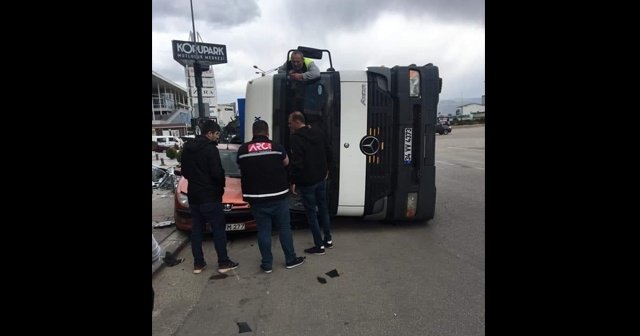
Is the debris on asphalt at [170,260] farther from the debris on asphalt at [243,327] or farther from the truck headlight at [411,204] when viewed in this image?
the truck headlight at [411,204]

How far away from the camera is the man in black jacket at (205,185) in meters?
3.72

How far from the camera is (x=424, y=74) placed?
4730mm

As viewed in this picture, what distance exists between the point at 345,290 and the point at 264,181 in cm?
Answer: 149

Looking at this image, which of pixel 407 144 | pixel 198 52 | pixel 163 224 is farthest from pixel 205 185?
pixel 198 52

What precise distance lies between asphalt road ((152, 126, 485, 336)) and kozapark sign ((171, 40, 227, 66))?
6.48 metres

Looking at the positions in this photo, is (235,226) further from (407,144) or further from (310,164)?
(407,144)

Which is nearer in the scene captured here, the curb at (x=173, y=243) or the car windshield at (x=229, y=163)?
the curb at (x=173, y=243)

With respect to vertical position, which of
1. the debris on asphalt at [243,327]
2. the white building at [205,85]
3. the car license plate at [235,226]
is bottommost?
the debris on asphalt at [243,327]

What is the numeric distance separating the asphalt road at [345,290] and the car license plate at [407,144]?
119cm

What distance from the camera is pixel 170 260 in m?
4.27

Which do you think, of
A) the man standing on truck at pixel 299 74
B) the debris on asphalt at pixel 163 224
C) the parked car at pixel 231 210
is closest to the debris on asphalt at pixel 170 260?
the parked car at pixel 231 210

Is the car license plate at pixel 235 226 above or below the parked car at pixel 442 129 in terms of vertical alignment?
below

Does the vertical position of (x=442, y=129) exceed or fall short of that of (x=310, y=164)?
it exceeds it
